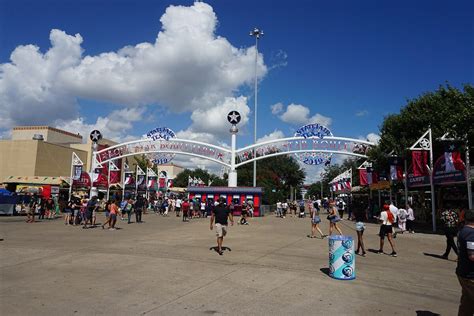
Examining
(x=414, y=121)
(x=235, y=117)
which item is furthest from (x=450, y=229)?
(x=235, y=117)

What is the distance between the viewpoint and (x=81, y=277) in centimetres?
779

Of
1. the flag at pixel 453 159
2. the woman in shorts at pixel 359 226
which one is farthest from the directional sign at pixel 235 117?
the woman in shorts at pixel 359 226

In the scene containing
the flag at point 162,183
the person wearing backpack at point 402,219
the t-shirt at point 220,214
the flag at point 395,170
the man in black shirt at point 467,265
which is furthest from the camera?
the flag at point 162,183

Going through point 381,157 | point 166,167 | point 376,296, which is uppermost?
point 166,167

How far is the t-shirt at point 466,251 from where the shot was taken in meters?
4.53

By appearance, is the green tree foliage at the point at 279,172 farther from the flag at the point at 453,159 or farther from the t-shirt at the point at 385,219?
the t-shirt at the point at 385,219

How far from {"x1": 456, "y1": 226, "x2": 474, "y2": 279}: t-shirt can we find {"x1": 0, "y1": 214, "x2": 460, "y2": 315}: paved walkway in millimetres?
1672

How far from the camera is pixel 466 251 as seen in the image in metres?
4.57

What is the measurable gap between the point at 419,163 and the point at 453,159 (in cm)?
337

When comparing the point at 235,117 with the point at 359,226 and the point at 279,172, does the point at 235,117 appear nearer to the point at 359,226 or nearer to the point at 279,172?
the point at 359,226

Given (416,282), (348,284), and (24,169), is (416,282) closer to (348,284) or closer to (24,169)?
(348,284)

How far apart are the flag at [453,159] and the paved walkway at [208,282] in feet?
25.1

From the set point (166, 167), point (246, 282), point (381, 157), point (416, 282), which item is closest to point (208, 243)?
point (246, 282)

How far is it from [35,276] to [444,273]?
372 inches
